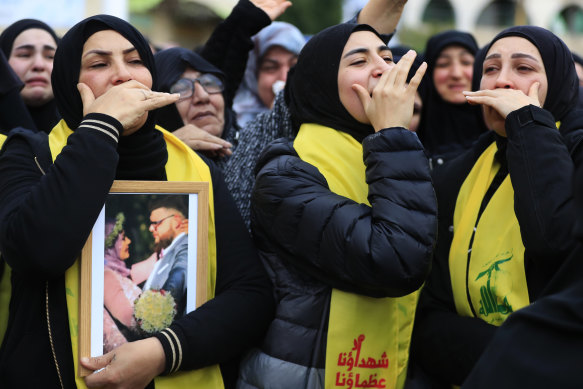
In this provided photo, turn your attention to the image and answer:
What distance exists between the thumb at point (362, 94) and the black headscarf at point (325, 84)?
9 cm

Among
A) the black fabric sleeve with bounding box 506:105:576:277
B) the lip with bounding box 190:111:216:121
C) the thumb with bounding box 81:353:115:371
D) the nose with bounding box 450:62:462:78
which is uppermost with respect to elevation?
the nose with bounding box 450:62:462:78

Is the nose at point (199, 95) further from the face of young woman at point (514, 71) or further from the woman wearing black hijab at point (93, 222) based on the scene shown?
the face of young woman at point (514, 71)

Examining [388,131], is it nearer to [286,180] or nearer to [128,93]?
[286,180]

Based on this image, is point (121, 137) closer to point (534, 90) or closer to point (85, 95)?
point (85, 95)

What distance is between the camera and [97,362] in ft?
7.32

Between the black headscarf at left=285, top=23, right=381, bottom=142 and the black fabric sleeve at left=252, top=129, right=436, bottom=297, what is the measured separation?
9.5 inches

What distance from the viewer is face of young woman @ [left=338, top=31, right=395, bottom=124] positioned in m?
2.58

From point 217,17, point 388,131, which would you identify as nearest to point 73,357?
point 388,131

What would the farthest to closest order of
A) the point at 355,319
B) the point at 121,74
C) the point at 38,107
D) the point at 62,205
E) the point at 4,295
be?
the point at 38,107
the point at 4,295
the point at 121,74
the point at 355,319
the point at 62,205

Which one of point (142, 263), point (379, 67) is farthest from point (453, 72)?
point (142, 263)

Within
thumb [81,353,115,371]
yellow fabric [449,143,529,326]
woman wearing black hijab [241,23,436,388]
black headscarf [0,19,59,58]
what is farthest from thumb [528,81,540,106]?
black headscarf [0,19,59,58]

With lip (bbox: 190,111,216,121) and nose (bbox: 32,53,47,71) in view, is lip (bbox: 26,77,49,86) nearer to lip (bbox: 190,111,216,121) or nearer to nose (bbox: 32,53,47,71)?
nose (bbox: 32,53,47,71)

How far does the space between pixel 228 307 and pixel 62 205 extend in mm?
641

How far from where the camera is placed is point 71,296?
228cm
